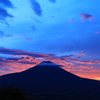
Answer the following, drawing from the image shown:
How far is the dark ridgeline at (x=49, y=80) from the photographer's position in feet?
277

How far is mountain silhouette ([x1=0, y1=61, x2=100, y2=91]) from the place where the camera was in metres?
84.6

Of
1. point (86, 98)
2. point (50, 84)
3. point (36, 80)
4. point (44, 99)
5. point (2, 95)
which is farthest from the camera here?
point (36, 80)

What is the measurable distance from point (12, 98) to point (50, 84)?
69197 millimetres

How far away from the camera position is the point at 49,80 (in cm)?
9650

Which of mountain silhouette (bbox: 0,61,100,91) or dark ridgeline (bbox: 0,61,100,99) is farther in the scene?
mountain silhouette (bbox: 0,61,100,91)

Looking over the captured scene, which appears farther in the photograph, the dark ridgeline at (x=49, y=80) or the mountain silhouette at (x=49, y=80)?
the mountain silhouette at (x=49, y=80)

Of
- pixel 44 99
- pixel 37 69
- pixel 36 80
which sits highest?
pixel 37 69

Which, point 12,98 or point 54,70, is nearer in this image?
point 12,98

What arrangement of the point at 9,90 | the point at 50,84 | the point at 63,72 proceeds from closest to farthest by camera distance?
1. the point at 9,90
2. the point at 50,84
3. the point at 63,72

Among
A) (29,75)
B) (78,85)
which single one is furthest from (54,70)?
(78,85)

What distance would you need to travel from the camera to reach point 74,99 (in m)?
57.1

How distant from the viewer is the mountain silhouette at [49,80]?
84.6 metres

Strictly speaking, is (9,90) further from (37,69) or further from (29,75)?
(37,69)

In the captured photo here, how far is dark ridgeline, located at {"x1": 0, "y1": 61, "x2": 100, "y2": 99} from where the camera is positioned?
8450cm
